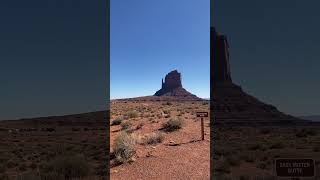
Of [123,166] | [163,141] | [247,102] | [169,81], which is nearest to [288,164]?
[123,166]

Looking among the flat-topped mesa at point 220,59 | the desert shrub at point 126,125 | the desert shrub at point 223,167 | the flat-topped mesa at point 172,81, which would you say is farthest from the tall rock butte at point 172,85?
the desert shrub at point 223,167

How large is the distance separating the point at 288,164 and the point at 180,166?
986 cm

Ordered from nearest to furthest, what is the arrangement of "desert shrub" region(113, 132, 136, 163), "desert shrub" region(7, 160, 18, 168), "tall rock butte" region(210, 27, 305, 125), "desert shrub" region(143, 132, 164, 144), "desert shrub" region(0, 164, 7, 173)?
"desert shrub" region(113, 132, 136, 163), "desert shrub" region(0, 164, 7, 173), "desert shrub" region(143, 132, 164, 144), "desert shrub" region(7, 160, 18, 168), "tall rock butte" region(210, 27, 305, 125)

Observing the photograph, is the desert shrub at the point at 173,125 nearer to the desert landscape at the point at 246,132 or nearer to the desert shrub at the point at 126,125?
the desert landscape at the point at 246,132

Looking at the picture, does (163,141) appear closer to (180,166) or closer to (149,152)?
(149,152)

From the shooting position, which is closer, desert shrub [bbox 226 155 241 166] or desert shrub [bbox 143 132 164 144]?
desert shrub [bbox 226 155 241 166]

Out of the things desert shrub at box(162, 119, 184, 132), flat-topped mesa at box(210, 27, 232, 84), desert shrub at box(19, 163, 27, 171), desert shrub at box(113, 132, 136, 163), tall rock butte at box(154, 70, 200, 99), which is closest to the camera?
desert shrub at box(113, 132, 136, 163)

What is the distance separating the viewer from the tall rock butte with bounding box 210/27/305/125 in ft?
269

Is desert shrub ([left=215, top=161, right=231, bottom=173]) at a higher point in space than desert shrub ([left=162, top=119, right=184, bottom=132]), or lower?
lower

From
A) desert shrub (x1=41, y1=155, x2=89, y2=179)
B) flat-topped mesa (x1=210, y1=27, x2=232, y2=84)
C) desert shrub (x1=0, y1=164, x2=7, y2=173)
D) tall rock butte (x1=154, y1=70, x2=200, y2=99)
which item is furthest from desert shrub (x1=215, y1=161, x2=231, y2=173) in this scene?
tall rock butte (x1=154, y1=70, x2=200, y2=99)

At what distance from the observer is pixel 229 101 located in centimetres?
9875

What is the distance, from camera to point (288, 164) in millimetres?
9680

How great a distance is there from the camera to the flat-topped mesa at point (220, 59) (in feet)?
405

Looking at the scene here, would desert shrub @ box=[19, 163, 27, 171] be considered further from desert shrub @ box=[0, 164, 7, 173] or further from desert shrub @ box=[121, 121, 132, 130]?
desert shrub @ box=[121, 121, 132, 130]
